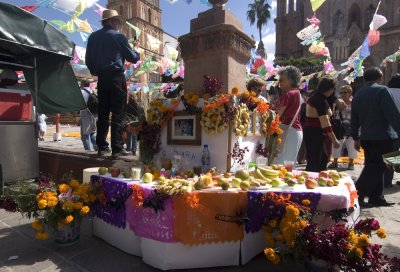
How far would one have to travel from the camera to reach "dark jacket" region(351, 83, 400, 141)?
3.89 m

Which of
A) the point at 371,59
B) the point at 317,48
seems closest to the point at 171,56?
the point at 317,48

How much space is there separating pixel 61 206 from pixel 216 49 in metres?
2.27

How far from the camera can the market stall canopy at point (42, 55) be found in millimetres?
4709

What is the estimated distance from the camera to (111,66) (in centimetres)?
413

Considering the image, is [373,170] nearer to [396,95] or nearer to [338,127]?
[396,95]

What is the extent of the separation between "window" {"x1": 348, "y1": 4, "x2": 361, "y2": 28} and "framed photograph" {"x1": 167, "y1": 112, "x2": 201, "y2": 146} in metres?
38.0

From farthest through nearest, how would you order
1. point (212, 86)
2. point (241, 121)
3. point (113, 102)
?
point (113, 102), point (212, 86), point (241, 121)

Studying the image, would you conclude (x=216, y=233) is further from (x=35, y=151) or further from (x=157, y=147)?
(x=35, y=151)

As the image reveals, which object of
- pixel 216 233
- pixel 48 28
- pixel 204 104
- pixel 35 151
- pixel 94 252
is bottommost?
pixel 94 252

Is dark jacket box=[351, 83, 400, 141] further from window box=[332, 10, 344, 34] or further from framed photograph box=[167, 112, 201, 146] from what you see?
window box=[332, 10, 344, 34]

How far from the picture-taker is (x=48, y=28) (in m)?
5.26

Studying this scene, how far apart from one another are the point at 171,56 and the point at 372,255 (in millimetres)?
11021

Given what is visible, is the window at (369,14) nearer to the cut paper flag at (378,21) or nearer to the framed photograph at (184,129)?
the cut paper flag at (378,21)

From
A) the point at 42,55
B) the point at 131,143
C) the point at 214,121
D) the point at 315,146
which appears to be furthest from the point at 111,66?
the point at 131,143
